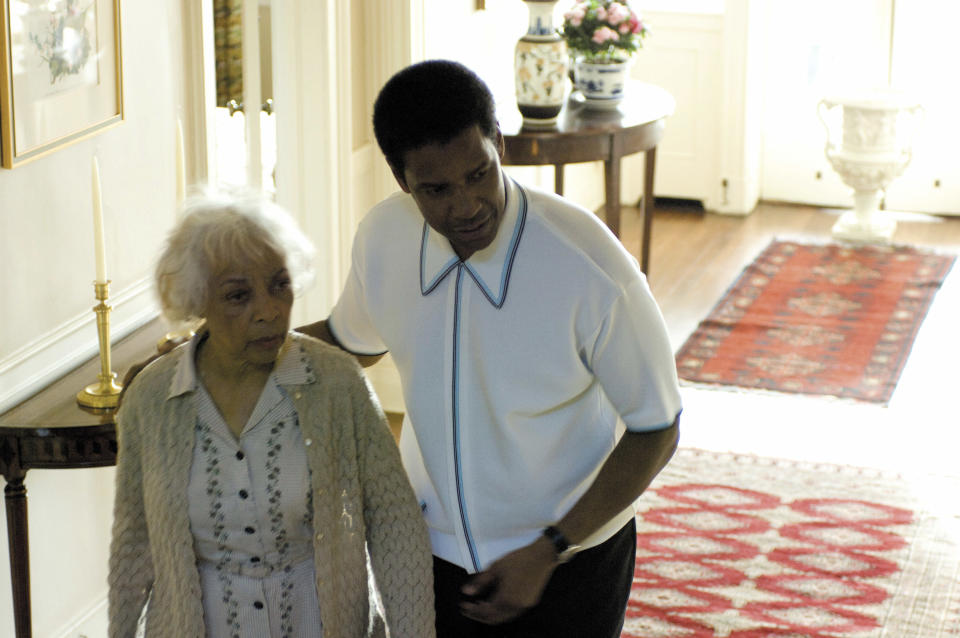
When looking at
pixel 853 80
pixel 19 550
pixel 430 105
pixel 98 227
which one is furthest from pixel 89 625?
pixel 853 80

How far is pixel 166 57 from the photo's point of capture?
283 centimetres

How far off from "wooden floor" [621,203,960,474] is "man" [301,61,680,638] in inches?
106

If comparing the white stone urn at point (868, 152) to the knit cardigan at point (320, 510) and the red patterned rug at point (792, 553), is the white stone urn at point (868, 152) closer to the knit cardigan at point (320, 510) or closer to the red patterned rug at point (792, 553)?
the red patterned rug at point (792, 553)

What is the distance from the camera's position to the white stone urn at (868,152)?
21.1 feet

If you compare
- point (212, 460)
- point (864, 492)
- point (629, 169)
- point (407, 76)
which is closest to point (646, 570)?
point (864, 492)

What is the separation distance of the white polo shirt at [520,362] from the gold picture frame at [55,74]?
0.96 metres

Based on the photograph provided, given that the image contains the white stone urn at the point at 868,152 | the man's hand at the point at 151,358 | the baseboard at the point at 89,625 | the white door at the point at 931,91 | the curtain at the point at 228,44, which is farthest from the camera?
the white door at the point at 931,91

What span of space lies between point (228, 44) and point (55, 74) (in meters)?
1.73

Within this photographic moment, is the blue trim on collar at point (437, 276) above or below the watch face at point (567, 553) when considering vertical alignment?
above

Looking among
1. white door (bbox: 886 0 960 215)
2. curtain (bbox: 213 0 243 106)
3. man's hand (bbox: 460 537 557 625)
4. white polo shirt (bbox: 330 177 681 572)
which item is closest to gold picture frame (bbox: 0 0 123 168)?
white polo shirt (bbox: 330 177 681 572)

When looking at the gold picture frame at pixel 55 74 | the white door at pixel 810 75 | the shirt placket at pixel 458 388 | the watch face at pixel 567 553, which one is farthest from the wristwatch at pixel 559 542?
the white door at pixel 810 75

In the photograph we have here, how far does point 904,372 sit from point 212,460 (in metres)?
3.74

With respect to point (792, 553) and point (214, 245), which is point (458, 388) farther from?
point (792, 553)

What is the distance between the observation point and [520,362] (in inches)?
62.2
